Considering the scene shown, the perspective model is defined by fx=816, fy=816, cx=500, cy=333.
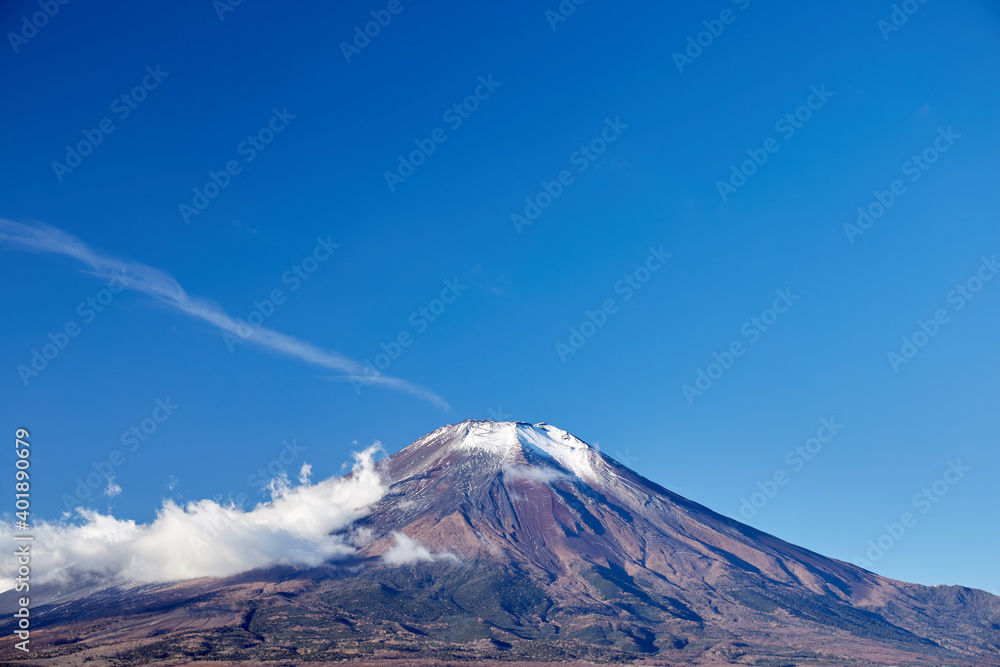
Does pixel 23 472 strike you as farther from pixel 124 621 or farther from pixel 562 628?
pixel 562 628

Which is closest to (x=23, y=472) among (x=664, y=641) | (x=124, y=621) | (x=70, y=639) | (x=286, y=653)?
(x=286, y=653)

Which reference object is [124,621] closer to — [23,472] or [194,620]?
[194,620]

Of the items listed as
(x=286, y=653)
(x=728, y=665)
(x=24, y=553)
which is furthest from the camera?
(x=728, y=665)

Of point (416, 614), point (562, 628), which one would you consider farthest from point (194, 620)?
point (562, 628)

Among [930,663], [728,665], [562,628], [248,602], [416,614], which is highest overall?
[248,602]

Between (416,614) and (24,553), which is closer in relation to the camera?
(24,553)

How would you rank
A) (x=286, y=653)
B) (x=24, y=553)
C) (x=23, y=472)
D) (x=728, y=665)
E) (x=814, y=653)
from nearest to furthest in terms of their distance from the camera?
1. (x=23, y=472)
2. (x=24, y=553)
3. (x=286, y=653)
4. (x=728, y=665)
5. (x=814, y=653)

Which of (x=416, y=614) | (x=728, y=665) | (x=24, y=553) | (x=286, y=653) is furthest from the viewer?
(x=416, y=614)

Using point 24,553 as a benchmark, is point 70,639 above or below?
above

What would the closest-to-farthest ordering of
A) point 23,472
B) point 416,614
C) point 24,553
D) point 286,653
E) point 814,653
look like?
point 23,472 → point 24,553 → point 286,653 → point 814,653 → point 416,614
